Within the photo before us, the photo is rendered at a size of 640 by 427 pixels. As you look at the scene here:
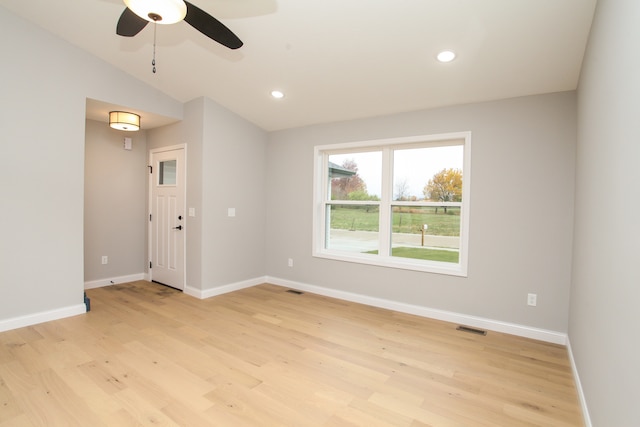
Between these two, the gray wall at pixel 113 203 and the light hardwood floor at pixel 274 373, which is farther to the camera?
the gray wall at pixel 113 203

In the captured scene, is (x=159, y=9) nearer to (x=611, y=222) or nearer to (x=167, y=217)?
(x=611, y=222)

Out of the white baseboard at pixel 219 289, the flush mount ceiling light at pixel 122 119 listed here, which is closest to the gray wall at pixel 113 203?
the flush mount ceiling light at pixel 122 119

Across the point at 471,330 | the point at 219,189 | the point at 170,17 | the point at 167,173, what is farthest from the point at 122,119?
the point at 471,330

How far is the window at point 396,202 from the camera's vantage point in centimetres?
369

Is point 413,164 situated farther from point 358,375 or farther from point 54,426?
point 54,426

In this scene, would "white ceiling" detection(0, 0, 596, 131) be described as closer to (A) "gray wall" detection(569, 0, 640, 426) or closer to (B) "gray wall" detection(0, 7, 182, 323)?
(B) "gray wall" detection(0, 7, 182, 323)

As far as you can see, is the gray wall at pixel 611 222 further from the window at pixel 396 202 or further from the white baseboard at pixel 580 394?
the window at pixel 396 202

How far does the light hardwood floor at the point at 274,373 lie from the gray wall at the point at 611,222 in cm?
57

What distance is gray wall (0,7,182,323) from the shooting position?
10.3ft

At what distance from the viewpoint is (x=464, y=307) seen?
11.5 ft

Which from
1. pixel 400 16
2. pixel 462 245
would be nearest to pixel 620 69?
pixel 400 16

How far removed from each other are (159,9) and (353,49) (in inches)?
66.9

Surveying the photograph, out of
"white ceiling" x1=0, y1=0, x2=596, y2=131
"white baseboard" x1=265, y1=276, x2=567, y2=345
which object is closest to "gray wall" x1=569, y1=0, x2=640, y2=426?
"white ceiling" x1=0, y1=0, x2=596, y2=131

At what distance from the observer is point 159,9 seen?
1.77 metres
